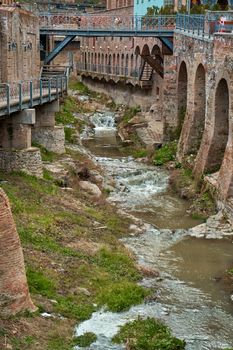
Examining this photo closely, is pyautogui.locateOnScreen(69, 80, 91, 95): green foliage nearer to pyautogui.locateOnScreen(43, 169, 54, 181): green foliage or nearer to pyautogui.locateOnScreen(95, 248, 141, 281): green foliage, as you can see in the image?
pyautogui.locateOnScreen(43, 169, 54, 181): green foliage

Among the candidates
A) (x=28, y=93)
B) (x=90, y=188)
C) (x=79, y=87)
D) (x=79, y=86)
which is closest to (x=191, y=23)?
(x=28, y=93)

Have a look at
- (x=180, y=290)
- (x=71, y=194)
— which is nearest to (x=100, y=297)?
(x=180, y=290)

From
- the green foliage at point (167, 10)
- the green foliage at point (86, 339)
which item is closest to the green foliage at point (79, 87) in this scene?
the green foliage at point (167, 10)

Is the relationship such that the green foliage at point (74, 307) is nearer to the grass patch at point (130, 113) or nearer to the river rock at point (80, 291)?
the river rock at point (80, 291)

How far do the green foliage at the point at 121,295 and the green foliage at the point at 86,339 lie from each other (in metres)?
1.55

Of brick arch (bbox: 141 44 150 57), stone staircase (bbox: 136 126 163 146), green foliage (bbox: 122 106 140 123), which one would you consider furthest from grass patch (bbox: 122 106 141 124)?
stone staircase (bbox: 136 126 163 146)

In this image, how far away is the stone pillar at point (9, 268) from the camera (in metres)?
13.0

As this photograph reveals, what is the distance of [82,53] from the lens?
62.7 meters

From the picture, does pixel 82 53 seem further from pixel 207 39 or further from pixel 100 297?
pixel 100 297

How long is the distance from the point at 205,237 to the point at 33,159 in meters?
7.43

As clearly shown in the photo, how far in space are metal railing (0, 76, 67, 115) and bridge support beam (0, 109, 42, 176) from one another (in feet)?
1.84

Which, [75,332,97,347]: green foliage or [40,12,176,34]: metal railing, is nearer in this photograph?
[75,332,97,347]: green foliage

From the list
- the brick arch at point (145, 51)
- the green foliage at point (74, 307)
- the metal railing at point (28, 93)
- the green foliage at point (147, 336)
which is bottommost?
the green foliage at point (147, 336)

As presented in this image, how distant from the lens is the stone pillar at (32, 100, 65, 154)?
29984mm
